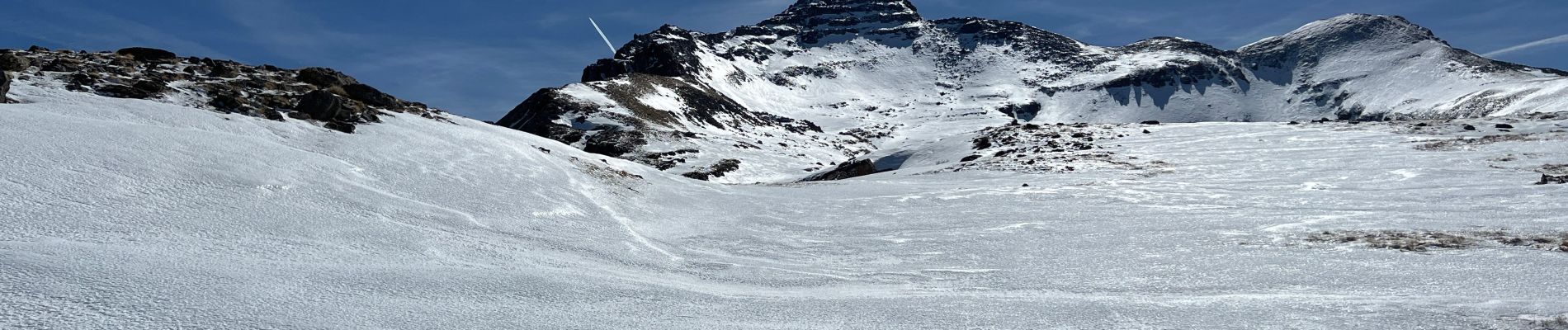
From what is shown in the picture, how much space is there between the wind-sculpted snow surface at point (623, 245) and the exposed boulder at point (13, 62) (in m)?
2.29

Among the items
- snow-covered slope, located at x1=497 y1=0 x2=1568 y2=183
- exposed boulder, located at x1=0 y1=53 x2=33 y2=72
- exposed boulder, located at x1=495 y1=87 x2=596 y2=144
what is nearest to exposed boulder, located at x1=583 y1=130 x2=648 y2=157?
snow-covered slope, located at x1=497 y1=0 x2=1568 y2=183

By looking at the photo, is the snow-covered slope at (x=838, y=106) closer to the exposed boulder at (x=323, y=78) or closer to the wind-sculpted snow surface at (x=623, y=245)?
the exposed boulder at (x=323, y=78)

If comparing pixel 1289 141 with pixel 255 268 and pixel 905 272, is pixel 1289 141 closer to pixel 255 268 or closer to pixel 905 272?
pixel 905 272

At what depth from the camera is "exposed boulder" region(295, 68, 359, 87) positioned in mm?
30766

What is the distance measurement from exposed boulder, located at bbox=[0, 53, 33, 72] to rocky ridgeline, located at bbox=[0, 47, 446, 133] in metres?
0.02

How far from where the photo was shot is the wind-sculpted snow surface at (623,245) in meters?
8.64

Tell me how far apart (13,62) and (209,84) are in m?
3.98

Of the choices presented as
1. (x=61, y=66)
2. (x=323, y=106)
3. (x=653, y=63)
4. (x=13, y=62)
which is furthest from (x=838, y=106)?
(x=13, y=62)

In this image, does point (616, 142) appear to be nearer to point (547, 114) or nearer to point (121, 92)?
point (547, 114)

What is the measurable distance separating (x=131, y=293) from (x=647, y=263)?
7.25 meters

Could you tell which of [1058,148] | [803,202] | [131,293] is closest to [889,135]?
[1058,148]

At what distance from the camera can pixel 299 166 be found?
16516 mm

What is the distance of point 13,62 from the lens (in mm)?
20750

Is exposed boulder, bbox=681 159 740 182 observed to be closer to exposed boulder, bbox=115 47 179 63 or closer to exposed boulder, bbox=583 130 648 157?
exposed boulder, bbox=583 130 648 157
